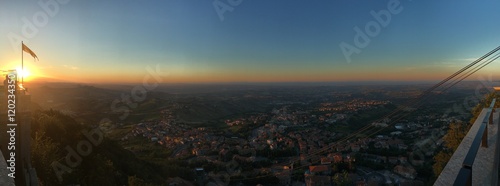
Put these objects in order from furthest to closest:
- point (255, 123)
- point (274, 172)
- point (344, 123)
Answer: point (255, 123)
point (344, 123)
point (274, 172)

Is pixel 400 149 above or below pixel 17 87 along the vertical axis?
below

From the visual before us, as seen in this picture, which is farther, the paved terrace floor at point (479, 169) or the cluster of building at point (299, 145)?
the cluster of building at point (299, 145)

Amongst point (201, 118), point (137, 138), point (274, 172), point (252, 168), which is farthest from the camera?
point (201, 118)

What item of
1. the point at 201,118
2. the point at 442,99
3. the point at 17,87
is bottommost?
the point at 201,118

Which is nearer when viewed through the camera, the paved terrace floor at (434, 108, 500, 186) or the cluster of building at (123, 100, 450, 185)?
the paved terrace floor at (434, 108, 500, 186)

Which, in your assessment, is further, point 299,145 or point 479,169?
point 299,145

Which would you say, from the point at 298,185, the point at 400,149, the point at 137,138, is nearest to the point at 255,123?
the point at 137,138

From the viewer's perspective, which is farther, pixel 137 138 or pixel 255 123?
pixel 255 123

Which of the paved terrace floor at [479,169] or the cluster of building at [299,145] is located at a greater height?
the paved terrace floor at [479,169]

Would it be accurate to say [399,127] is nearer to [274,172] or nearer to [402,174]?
[402,174]

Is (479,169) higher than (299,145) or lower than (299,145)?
higher

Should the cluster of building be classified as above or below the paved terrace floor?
below
